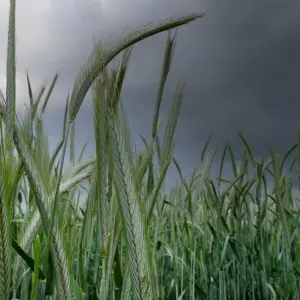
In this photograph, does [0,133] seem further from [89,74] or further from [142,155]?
[142,155]

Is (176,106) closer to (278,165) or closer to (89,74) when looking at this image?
(89,74)

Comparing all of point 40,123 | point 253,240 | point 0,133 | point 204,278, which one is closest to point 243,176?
point 253,240

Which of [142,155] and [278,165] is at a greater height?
[278,165]

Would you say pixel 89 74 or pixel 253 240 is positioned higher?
pixel 89 74

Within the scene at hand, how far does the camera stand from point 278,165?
219 centimetres

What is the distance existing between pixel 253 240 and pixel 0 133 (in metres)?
1.57

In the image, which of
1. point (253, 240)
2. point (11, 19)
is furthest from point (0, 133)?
point (253, 240)

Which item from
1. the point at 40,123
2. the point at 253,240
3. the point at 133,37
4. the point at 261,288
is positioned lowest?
the point at 261,288

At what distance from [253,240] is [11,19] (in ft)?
5.33

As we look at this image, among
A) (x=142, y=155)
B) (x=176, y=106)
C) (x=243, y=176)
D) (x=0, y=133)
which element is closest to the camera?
(x=0, y=133)

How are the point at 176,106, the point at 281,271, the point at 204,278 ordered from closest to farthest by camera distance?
the point at 176,106
the point at 204,278
the point at 281,271

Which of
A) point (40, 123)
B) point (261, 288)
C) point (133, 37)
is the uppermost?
point (133, 37)

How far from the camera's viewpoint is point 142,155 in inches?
54.4

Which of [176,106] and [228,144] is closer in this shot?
[176,106]
